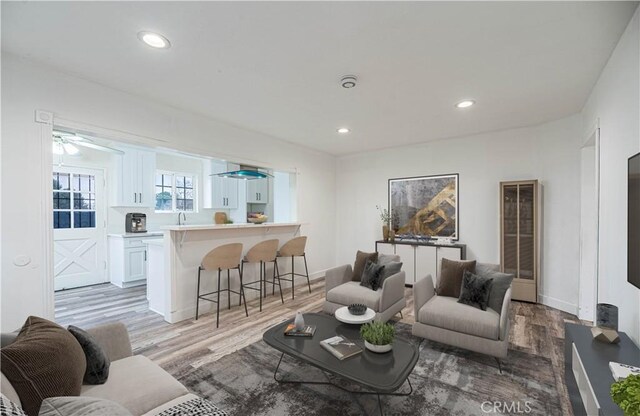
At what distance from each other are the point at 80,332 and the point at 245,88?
2.38 metres

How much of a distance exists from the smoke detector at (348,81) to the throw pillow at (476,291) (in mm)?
2252

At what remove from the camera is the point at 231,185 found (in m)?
6.82

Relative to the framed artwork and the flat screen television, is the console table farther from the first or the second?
the framed artwork

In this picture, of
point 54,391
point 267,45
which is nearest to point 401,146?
point 267,45

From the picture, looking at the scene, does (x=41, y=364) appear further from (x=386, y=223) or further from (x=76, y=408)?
(x=386, y=223)

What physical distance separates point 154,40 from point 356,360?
2690 mm

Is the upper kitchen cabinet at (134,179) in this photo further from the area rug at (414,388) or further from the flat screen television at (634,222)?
the flat screen television at (634,222)

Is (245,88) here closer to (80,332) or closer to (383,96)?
(383,96)

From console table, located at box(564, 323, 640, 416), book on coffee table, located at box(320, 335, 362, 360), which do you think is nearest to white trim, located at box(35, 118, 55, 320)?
book on coffee table, located at box(320, 335, 362, 360)

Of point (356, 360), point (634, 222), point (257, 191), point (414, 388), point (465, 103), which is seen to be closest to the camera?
point (634, 222)

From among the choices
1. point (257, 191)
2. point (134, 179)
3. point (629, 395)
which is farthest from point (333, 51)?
point (257, 191)

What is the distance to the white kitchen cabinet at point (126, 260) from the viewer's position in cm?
515

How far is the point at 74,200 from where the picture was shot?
5.17 metres

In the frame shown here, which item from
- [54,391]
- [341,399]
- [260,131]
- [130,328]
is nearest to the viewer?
[54,391]
